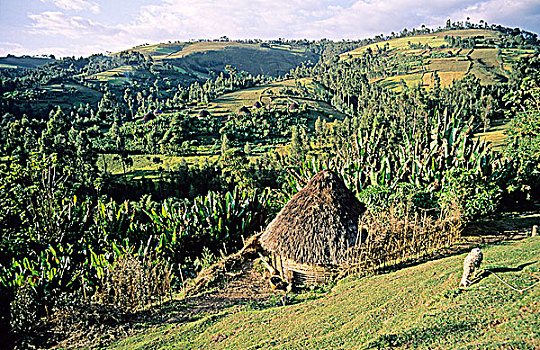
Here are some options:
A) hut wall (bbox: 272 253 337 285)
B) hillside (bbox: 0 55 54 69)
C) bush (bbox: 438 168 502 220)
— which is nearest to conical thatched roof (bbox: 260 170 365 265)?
hut wall (bbox: 272 253 337 285)

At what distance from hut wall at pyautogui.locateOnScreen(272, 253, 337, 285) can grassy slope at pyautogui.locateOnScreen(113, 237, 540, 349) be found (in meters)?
0.38

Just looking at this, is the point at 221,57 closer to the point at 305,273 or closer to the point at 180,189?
the point at 180,189

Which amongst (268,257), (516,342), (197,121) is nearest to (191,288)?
(268,257)

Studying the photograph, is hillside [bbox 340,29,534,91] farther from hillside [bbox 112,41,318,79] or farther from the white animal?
the white animal

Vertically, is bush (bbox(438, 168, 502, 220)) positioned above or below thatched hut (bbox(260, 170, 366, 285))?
above

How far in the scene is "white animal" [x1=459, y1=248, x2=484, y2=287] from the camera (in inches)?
191

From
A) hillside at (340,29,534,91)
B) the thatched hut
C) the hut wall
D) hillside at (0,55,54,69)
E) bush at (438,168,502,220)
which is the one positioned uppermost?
hillside at (0,55,54,69)

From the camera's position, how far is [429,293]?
16.3 feet

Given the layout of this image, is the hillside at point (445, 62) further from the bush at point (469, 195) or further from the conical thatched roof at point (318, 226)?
the conical thatched roof at point (318, 226)

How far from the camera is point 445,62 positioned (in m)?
81.6

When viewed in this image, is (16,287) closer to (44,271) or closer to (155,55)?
(44,271)

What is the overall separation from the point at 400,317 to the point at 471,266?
1.32 m

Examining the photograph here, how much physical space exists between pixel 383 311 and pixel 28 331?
5.55m

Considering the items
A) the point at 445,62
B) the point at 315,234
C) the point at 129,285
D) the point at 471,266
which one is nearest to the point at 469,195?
the point at 471,266
